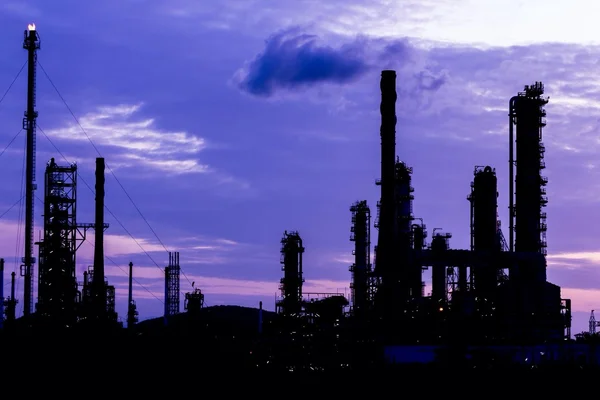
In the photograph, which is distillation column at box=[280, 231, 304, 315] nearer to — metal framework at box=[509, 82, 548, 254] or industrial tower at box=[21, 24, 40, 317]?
metal framework at box=[509, 82, 548, 254]

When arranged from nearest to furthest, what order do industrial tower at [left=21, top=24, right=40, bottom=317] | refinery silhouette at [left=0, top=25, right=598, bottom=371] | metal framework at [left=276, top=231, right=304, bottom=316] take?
1. industrial tower at [left=21, top=24, right=40, bottom=317]
2. refinery silhouette at [left=0, top=25, right=598, bottom=371]
3. metal framework at [left=276, top=231, right=304, bottom=316]

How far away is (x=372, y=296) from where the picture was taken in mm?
89000

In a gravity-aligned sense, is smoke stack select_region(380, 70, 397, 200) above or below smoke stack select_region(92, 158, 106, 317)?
above

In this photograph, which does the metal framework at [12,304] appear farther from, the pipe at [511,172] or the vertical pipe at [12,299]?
the pipe at [511,172]

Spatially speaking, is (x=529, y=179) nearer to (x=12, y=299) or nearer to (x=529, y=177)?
(x=529, y=177)

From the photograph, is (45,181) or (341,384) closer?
(341,384)

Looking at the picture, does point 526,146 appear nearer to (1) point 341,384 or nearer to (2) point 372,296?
(2) point 372,296

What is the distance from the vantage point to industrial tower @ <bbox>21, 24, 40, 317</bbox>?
60656 mm

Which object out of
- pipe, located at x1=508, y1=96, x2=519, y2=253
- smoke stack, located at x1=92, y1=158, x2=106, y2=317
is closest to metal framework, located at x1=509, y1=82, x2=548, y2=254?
pipe, located at x1=508, y1=96, x2=519, y2=253

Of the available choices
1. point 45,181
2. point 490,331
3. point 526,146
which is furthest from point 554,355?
point 45,181

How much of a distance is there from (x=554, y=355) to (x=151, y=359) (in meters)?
33.1

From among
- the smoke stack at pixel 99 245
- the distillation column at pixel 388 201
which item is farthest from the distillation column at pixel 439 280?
the smoke stack at pixel 99 245

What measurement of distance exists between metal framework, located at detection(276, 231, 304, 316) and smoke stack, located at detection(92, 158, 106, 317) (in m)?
21.4

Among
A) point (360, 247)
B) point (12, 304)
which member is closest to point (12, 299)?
point (12, 304)
